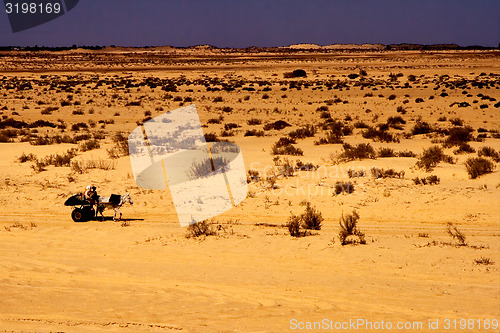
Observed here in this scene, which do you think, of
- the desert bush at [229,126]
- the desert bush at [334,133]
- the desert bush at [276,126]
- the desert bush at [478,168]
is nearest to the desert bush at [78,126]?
the desert bush at [229,126]

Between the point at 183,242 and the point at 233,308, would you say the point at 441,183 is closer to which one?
the point at 183,242

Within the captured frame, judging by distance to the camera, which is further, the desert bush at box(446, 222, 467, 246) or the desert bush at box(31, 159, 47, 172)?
the desert bush at box(31, 159, 47, 172)

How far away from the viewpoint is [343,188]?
46.8ft

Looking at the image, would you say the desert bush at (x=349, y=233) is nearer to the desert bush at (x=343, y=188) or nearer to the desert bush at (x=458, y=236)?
the desert bush at (x=458, y=236)

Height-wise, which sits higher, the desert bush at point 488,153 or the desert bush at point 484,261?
the desert bush at point 488,153

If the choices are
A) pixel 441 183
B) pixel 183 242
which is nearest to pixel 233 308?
pixel 183 242

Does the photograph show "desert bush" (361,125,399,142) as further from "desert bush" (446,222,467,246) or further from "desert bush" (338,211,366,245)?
"desert bush" (338,211,366,245)

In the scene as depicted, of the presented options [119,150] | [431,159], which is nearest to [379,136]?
[431,159]

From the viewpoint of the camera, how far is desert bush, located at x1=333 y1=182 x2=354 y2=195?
14125mm

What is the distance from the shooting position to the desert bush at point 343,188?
46.3ft

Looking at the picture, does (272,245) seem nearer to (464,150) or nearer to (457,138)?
(464,150)

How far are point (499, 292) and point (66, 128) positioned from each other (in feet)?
84.0

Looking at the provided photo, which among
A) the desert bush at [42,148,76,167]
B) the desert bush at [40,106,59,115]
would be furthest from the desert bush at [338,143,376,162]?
the desert bush at [40,106,59,115]

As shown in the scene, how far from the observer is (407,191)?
14.0 meters
